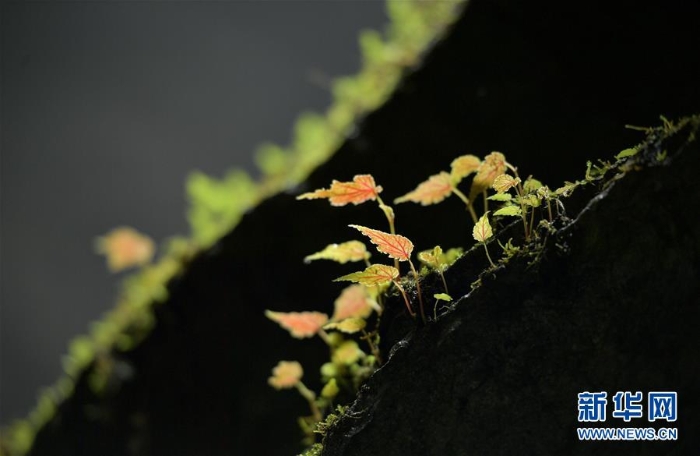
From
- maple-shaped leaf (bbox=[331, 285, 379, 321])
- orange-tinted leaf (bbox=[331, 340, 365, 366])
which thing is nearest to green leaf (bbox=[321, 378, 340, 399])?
orange-tinted leaf (bbox=[331, 340, 365, 366])

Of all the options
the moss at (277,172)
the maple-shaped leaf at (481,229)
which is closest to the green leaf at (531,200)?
the maple-shaped leaf at (481,229)

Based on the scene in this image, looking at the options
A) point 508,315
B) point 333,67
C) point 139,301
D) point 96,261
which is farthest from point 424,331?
point 96,261

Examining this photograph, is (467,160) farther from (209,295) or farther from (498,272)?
(209,295)

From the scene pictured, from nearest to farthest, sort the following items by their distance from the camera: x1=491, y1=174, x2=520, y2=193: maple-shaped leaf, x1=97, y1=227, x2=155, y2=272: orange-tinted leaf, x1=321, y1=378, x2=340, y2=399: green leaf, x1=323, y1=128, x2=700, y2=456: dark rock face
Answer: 1. x1=323, y1=128, x2=700, y2=456: dark rock face
2. x1=491, y1=174, x2=520, y2=193: maple-shaped leaf
3. x1=321, y1=378, x2=340, y2=399: green leaf
4. x1=97, y1=227, x2=155, y2=272: orange-tinted leaf

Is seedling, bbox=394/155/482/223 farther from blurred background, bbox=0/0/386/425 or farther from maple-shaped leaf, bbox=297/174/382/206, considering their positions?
blurred background, bbox=0/0/386/425

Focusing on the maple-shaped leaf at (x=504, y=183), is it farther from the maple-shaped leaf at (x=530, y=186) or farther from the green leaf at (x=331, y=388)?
the green leaf at (x=331, y=388)
